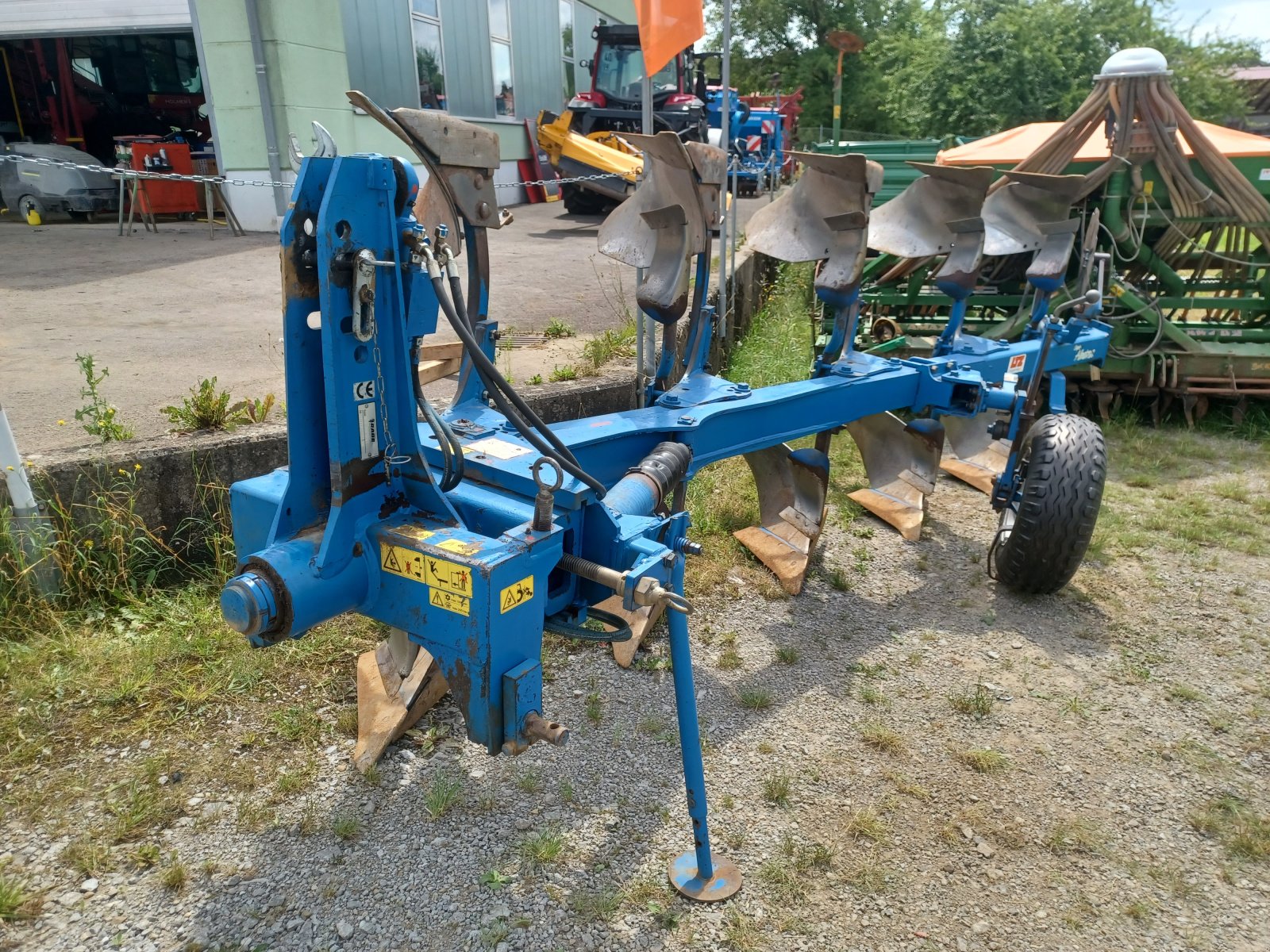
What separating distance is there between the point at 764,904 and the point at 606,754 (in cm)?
70

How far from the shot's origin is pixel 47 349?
16.5ft

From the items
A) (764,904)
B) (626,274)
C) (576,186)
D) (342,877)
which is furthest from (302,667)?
(576,186)

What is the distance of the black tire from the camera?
11.6ft

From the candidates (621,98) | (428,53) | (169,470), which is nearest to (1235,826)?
(169,470)

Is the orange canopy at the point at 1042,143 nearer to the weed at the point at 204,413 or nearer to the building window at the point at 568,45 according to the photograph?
the weed at the point at 204,413

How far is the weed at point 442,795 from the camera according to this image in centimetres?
250

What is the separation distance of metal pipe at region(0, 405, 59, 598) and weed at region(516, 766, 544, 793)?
1.77m

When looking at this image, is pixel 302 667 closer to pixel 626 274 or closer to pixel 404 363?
pixel 404 363

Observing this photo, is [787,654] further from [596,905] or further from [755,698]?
[596,905]

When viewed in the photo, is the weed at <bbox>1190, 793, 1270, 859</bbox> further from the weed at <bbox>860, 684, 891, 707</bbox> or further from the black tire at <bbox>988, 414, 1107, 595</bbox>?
the black tire at <bbox>988, 414, 1107, 595</bbox>

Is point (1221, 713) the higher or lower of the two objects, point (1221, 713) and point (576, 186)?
the lower

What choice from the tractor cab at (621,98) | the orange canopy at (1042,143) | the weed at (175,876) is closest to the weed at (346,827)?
the weed at (175,876)

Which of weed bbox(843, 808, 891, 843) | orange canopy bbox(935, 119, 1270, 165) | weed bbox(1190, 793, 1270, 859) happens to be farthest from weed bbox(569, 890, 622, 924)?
orange canopy bbox(935, 119, 1270, 165)

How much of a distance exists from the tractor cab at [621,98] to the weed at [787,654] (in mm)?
11538
